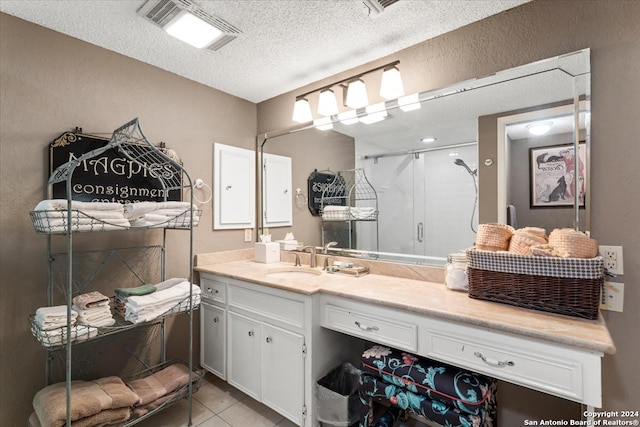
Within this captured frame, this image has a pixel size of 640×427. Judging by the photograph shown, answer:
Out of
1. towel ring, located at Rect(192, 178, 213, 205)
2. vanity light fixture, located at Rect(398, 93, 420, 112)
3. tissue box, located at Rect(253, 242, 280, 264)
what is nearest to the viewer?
vanity light fixture, located at Rect(398, 93, 420, 112)

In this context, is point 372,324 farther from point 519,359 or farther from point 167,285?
point 167,285

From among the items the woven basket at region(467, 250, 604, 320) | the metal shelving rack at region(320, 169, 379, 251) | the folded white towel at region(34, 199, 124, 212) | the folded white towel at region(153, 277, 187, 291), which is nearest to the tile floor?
the folded white towel at region(153, 277, 187, 291)

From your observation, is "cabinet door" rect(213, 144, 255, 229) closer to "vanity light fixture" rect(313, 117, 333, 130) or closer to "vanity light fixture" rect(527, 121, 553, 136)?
"vanity light fixture" rect(313, 117, 333, 130)

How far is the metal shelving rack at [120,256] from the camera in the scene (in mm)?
1427

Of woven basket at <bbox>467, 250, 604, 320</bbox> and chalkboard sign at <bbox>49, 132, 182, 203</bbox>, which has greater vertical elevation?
chalkboard sign at <bbox>49, 132, 182, 203</bbox>

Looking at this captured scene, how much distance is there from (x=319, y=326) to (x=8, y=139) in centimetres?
197

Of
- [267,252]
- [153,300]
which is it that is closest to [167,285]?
[153,300]

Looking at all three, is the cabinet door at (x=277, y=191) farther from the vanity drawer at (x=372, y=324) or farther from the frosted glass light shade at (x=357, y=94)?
the vanity drawer at (x=372, y=324)

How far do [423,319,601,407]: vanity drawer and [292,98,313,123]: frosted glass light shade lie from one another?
5.75ft

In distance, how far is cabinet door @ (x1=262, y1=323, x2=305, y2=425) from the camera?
1.69 metres

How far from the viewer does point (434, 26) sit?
170cm

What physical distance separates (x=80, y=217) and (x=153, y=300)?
58 cm

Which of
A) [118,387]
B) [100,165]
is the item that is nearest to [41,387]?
[118,387]

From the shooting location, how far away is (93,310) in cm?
157
